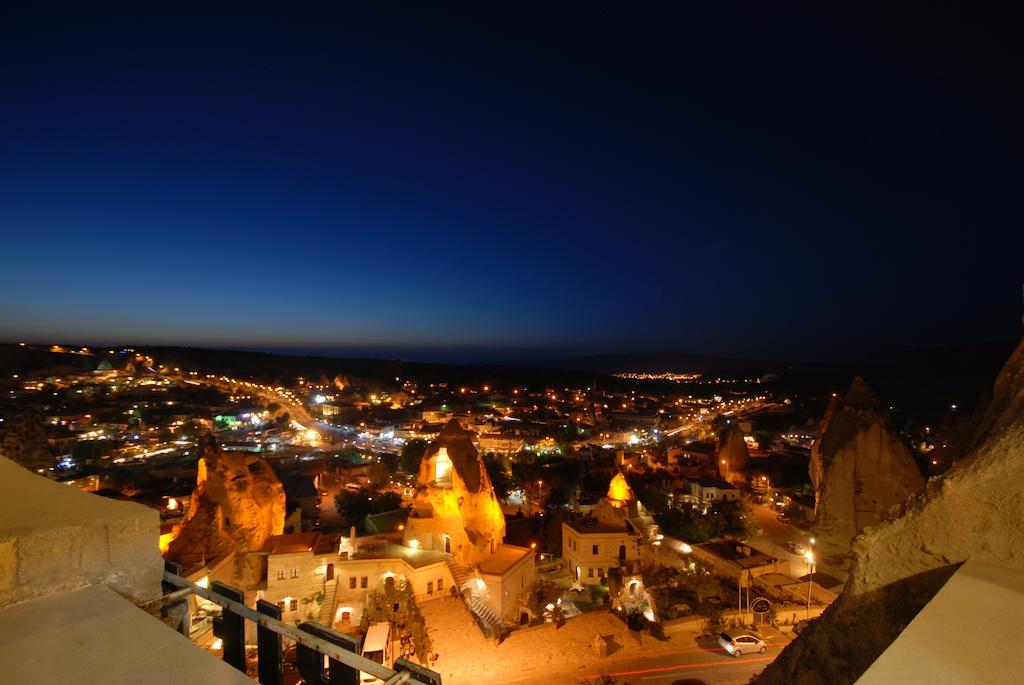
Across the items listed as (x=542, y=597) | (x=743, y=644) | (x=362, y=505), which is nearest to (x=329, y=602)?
(x=542, y=597)

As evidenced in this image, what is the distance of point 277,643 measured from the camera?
3.08 metres

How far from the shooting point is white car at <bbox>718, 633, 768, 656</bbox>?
1491cm

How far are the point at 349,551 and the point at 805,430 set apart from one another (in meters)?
60.4

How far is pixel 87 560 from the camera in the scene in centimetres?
340

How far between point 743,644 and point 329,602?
13.8m

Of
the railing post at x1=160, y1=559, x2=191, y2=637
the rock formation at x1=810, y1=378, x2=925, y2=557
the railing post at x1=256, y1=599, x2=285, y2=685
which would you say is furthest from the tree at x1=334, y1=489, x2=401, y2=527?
the railing post at x1=256, y1=599, x2=285, y2=685

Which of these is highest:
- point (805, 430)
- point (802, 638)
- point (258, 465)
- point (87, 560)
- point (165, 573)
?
point (87, 560)

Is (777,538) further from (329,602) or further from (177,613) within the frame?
(177,613)

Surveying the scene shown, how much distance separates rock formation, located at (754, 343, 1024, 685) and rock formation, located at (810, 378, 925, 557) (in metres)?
16.2

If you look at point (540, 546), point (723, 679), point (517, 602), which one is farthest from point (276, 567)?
point (723, 679)

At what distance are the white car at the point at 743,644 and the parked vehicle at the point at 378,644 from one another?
10.0 metres

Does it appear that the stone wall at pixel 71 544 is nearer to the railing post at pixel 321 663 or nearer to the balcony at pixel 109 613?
the balcony at pixel 109 613

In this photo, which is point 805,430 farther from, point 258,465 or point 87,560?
point 87,560

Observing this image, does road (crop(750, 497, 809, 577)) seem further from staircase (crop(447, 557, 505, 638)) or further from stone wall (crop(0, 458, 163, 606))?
stone wall (crop(0, 458, 163, 606))
